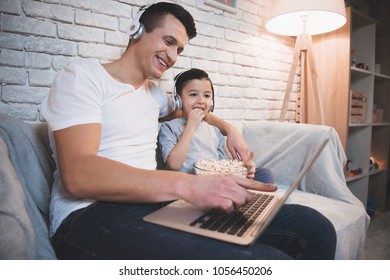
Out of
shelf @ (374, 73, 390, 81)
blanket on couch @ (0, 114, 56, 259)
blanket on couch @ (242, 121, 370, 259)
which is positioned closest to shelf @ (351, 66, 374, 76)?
shelf @ (374, 73, 390, 81)

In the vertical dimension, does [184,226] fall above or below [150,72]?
below

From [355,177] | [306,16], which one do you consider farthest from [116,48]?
[355,177]

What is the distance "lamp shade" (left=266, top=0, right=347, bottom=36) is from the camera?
1.83 metres

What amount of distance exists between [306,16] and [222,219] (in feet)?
6.09

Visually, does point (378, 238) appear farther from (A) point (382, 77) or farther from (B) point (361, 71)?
(A) point (382, 77)

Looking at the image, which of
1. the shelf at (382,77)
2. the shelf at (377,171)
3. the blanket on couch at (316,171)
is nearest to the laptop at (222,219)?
the blanket on couch at (316,171)

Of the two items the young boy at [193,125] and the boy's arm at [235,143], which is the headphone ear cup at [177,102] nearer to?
the young boy at [193,125]

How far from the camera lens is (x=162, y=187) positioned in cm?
73

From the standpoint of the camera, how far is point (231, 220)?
71cm

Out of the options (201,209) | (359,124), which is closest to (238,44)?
(359,124)

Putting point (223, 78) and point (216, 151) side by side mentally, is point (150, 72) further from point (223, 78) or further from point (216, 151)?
point (223, 78)

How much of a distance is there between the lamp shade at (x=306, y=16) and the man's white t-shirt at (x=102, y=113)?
4.10ft

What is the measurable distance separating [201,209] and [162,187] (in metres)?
0.13

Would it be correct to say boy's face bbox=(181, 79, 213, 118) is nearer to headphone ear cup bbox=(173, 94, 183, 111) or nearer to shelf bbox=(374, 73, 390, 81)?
headphone ear cup bbox=(173, 94, 183, 111)
